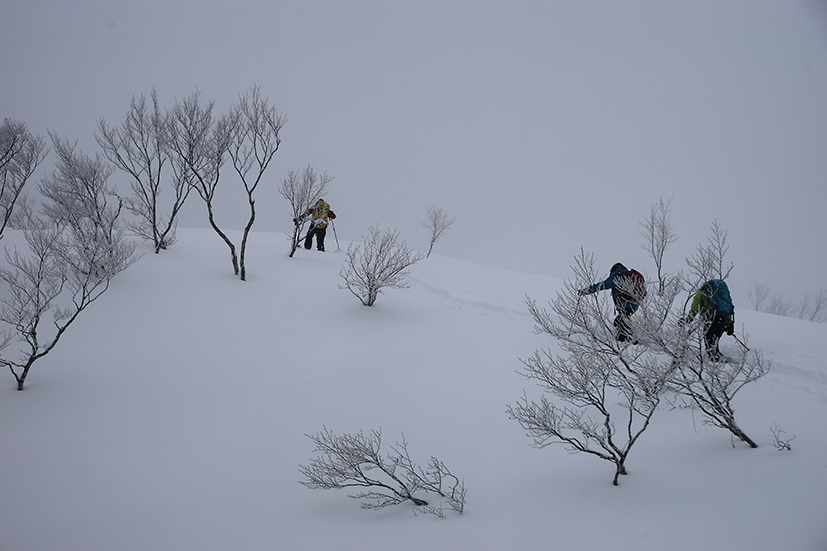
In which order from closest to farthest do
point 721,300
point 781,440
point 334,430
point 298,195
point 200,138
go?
point 781,440, point 334,430, point 721,300, point 200,138, point 298,195

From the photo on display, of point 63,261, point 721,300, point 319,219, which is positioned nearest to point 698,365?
point 721,300

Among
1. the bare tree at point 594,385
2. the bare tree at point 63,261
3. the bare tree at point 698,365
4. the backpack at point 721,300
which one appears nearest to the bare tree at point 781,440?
the bare tree at point 698,365

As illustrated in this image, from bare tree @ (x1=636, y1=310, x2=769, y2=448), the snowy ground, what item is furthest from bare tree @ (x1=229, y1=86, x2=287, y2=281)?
bare tree @ (x1=636, y1=310, x2=769, y2=448)

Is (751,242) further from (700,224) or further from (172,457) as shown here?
(172,457)

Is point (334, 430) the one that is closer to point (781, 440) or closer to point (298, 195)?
point (781, 440)

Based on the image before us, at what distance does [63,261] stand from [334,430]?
620 centimetres

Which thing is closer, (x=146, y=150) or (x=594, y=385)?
(x=594, y=385)

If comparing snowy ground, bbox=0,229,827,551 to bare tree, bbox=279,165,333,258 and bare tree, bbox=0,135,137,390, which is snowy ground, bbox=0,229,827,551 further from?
bare tree, bbox=279,165,333,258

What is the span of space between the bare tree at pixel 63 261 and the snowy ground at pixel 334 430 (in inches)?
21.9

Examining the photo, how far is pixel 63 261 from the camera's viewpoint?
7.48 m

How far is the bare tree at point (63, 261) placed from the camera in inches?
231

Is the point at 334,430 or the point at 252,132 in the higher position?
the point at 252,132

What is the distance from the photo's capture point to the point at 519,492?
4152mm

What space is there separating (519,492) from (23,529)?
4.60m
